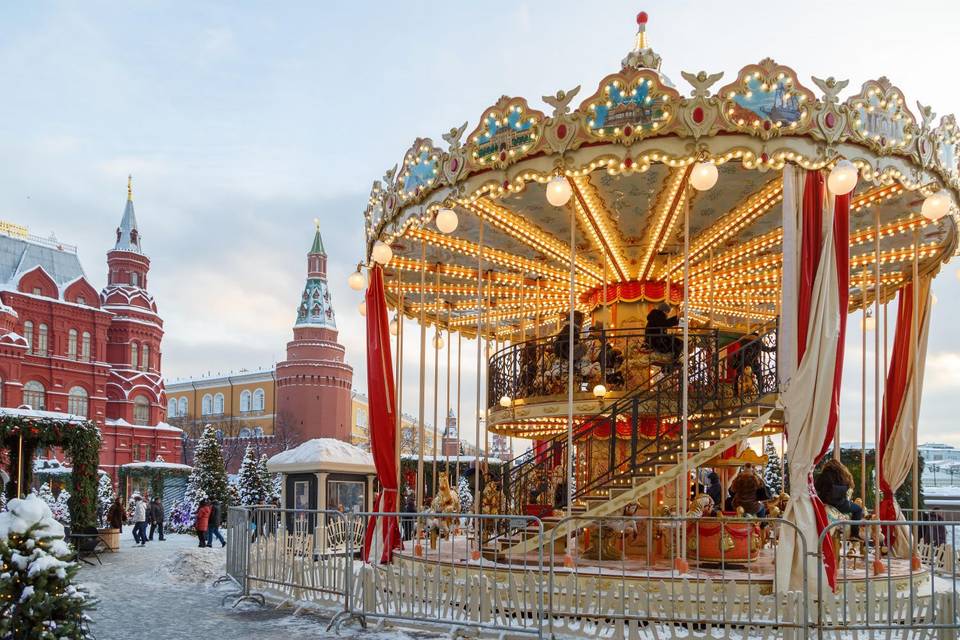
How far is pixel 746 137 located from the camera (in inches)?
398

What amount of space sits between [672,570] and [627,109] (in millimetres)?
5242

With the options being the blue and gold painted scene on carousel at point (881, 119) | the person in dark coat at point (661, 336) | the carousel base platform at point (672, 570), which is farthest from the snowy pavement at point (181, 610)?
the blue and gold painted scene on carousel at point (881, 119)

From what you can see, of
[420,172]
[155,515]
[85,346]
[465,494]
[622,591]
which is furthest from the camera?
[85,346]

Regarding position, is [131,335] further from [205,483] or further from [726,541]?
[726,541]

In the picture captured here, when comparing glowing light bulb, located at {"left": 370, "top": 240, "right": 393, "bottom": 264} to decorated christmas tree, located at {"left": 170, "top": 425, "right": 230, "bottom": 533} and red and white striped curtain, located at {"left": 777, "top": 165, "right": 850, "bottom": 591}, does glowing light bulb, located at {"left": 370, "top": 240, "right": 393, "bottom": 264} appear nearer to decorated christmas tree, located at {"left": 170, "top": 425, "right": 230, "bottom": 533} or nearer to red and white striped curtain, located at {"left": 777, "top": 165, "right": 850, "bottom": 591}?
red and white striped curtain, located at {"left": 777, "top": 165, "right": 850, "bottom": 591}

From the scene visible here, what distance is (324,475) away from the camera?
21.0 m

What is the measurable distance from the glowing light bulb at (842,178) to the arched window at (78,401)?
5590 cm

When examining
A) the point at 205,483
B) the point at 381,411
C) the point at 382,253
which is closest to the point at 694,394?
the point at 381,411

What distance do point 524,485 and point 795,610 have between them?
785 centimetres

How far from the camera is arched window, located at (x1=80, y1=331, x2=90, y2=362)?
57.8m

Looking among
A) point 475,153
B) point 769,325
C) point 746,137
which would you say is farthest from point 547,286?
point 746,137

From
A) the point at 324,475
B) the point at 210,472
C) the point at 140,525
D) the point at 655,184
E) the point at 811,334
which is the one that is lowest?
the point at 140,525

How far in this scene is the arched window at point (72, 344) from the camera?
57.1 m

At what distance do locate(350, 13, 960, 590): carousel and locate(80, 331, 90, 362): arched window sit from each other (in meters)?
46.9
